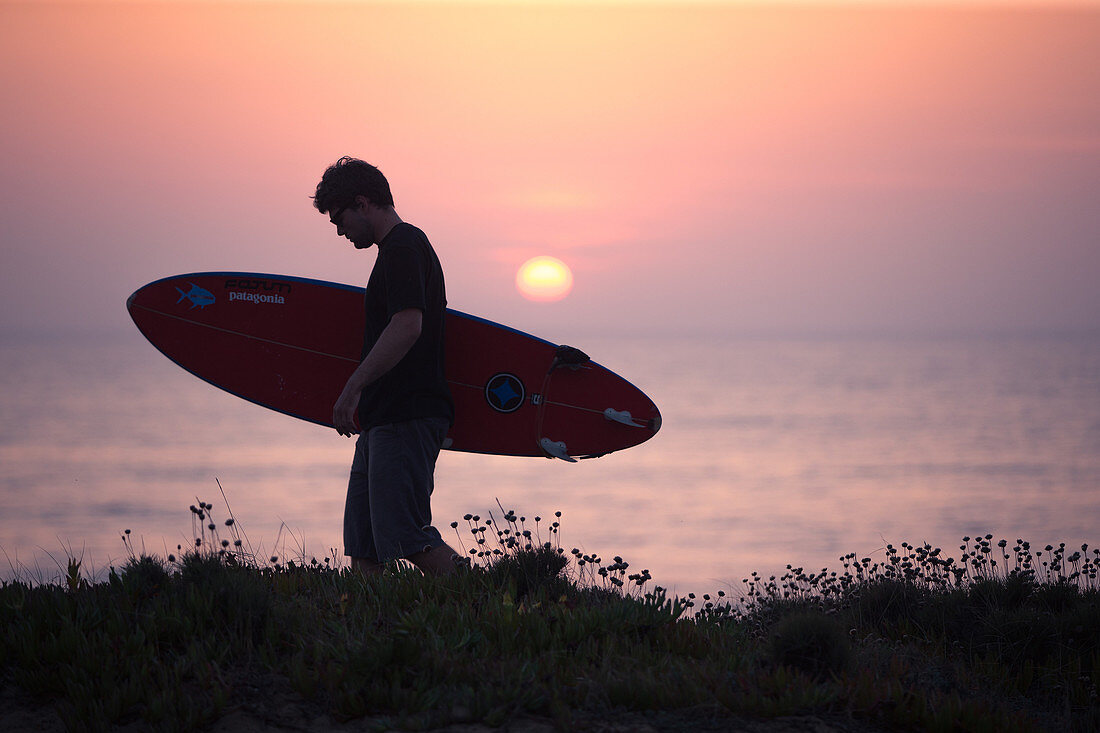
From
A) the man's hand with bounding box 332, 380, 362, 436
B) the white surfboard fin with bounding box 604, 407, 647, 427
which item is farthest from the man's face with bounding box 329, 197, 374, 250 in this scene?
the white surfboard fin with bounding box 604, 407, 647, 427

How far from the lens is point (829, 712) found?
3.20m

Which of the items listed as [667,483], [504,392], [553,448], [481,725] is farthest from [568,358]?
[667,483]

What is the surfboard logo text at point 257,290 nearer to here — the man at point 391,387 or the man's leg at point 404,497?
the man at point 391,387

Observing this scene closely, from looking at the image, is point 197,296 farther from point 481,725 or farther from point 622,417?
point 481,725

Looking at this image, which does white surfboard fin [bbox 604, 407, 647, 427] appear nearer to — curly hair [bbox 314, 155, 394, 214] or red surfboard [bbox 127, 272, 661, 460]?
red surfboard [bbox 127, 272, 661, 460]

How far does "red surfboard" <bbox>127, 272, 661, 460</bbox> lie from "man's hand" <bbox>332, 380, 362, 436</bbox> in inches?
46.6

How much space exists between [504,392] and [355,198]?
6.10 ft

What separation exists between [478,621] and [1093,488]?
58.6ft

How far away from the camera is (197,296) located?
261 inches

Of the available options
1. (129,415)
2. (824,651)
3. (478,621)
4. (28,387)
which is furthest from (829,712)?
(28,387)

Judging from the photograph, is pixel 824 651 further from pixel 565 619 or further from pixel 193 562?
pixel 193 562

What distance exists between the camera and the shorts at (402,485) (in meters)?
4.36

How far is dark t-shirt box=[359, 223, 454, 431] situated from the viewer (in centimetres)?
437

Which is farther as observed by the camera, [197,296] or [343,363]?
[197,296]
